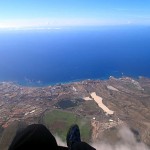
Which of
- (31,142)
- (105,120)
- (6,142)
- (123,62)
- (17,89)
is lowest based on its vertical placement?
(123,62)

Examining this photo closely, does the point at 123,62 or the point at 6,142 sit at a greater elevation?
the point at 6,142

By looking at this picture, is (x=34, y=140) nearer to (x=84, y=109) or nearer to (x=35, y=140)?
(x=35, y=140)

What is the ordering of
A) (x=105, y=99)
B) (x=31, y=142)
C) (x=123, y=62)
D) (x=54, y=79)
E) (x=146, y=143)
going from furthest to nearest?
(x=123, y=62), (x=54, y=79), (x=105, y=99), (x=146, y=143), (x=31, y=142)

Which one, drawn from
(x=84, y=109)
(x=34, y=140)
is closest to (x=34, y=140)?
(x=34, y=140)

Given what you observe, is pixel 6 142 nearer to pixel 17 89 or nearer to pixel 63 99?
pixel 63 99

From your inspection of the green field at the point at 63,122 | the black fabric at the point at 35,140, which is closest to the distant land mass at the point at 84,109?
the green field at the point at 63,122

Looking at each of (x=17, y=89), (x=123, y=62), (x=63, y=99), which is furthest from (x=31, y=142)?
(x=123, y=62)

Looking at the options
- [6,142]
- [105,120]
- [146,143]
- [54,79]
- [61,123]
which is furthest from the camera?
[54,79]

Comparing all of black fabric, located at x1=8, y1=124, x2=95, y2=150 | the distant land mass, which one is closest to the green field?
the distant land mass
